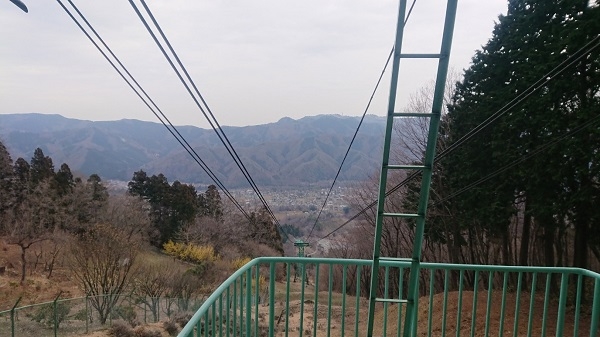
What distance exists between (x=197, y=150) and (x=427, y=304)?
2299 inches

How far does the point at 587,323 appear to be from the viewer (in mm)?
7832

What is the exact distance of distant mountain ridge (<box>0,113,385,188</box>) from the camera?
73250mm

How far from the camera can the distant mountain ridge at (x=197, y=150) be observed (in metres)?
73.2

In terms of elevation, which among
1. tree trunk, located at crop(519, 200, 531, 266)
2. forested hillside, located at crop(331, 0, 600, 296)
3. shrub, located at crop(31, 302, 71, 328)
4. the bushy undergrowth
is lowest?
the bushy undergrowth

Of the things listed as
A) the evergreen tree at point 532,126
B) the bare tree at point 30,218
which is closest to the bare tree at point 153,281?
the bare tree at point 30,218

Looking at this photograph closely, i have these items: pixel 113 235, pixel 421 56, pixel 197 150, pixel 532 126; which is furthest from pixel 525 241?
pixel 197 150

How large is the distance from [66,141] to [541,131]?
100 m

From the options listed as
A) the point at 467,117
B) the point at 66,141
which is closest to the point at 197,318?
the point at 467,117

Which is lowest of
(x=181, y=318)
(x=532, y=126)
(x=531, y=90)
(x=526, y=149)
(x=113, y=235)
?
(x=181, y=318)

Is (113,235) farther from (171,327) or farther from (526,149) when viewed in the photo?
(526,149)

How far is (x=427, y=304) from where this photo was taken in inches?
436

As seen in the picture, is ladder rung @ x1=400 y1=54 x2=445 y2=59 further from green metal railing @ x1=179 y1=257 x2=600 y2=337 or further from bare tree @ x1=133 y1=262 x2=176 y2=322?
bare tree @ x1=133 y1=262 x2=176 y2=322

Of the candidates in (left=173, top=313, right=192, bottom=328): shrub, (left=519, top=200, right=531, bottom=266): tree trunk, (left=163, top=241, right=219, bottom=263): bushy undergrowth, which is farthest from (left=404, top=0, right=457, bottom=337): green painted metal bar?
(left=163, top=241, right=219, bottom=263): bushy undergrowth

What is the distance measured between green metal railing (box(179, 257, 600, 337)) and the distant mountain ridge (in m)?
46.3
